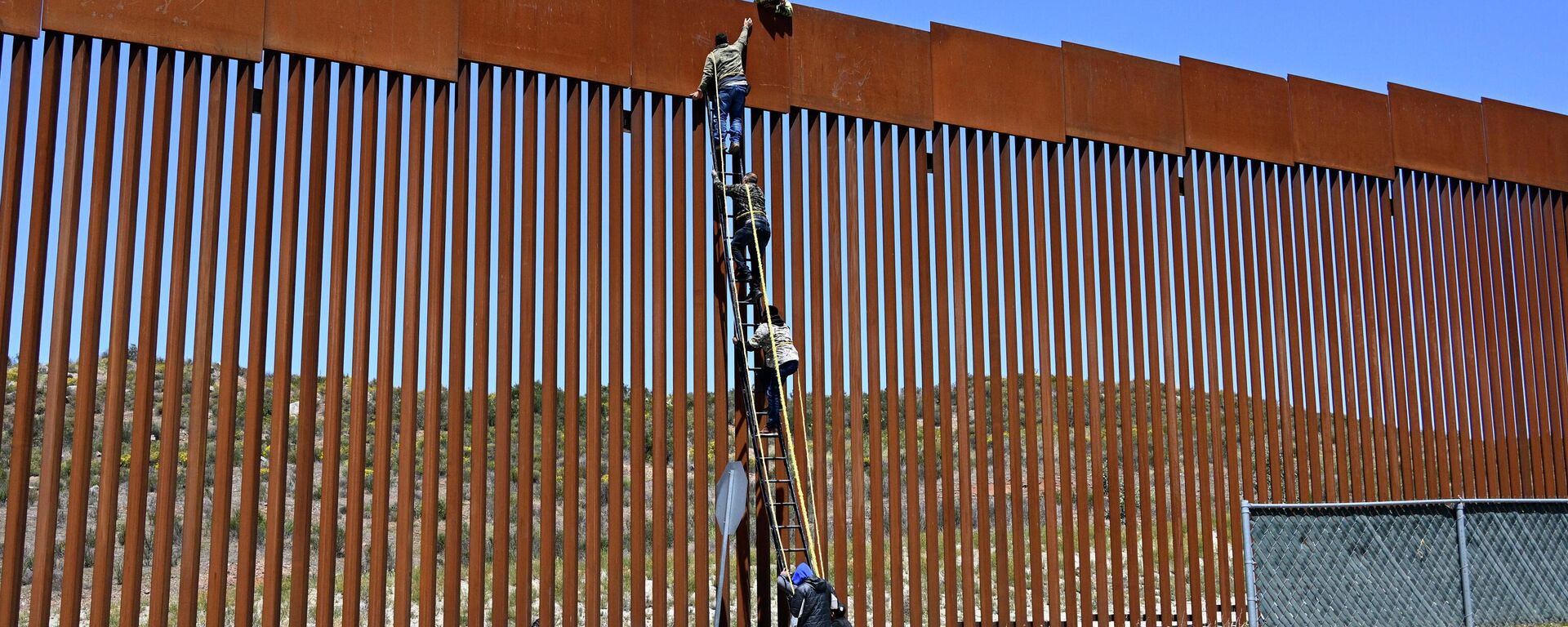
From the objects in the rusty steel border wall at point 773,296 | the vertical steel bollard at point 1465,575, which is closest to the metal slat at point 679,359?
the rusty steel border wall at point 773,296

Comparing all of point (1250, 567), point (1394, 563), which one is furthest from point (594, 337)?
point (1394, 563)

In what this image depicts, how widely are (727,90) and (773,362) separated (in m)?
2.38

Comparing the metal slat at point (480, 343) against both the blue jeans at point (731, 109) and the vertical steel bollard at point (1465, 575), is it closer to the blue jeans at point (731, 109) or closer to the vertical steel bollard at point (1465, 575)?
the blue jeans at point (731, 109)

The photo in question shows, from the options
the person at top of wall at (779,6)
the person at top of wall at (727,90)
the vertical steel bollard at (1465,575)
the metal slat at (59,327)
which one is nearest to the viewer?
the metal slat at (59,327)

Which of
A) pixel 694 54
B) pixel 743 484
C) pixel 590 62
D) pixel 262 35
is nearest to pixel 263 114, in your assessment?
pixel 262 35

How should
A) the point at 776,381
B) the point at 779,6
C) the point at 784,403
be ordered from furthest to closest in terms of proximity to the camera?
the point at 779,6
the point at 776,381
the point at 784,403

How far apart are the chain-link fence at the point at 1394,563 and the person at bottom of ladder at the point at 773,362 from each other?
3937 mm

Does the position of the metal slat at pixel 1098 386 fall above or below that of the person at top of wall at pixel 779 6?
below

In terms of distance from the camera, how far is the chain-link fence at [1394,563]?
11852 mm

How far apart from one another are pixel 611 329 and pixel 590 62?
86.2 inches

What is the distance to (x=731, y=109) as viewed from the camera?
1173cm

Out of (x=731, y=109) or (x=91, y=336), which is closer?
(x=91, y=336)

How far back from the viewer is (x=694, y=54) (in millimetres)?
11906

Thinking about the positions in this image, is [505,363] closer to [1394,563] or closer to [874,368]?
[874,368]
